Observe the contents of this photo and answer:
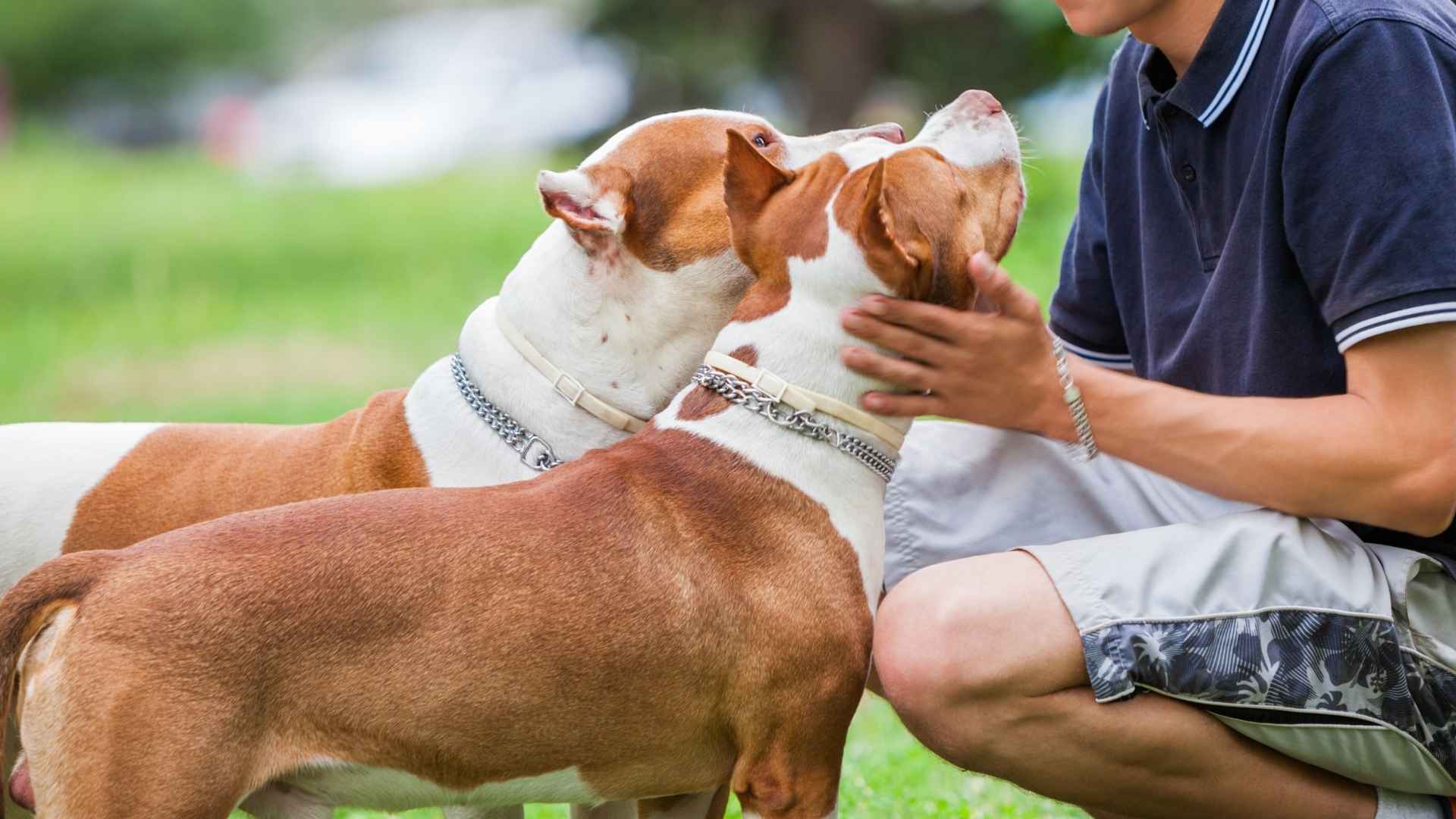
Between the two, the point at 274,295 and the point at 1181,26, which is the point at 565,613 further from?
the point at 274,295

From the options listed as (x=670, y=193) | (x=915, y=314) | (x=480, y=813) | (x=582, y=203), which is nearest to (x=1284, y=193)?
(x=915, y=314)

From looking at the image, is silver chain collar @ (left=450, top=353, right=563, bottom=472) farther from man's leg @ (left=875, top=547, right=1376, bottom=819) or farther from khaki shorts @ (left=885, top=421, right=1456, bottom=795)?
khaki shorts @ (left=885, top=421, right=1456, bottom=795)

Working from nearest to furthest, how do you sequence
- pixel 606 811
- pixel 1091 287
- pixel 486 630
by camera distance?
1. pixel 486 630
2. pixel 606 811
3. pixel 1091 287

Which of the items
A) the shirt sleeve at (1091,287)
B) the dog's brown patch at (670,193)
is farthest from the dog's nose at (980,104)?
the shirt sleeve at (1091,287)

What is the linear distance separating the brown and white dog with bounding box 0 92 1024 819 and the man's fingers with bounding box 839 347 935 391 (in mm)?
41

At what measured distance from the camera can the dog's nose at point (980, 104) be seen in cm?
298

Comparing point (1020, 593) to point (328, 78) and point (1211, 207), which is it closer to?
point (1211, 207)

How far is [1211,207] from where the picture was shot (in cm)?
308

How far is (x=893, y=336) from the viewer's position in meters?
2.68

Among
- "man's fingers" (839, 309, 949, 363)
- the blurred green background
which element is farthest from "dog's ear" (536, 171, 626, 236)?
the blurred green background

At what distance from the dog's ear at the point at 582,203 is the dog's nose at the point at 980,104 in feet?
2.42

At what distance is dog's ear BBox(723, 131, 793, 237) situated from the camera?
9.23ft

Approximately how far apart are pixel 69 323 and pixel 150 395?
8.97 feet

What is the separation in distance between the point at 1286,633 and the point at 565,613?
127 cm
